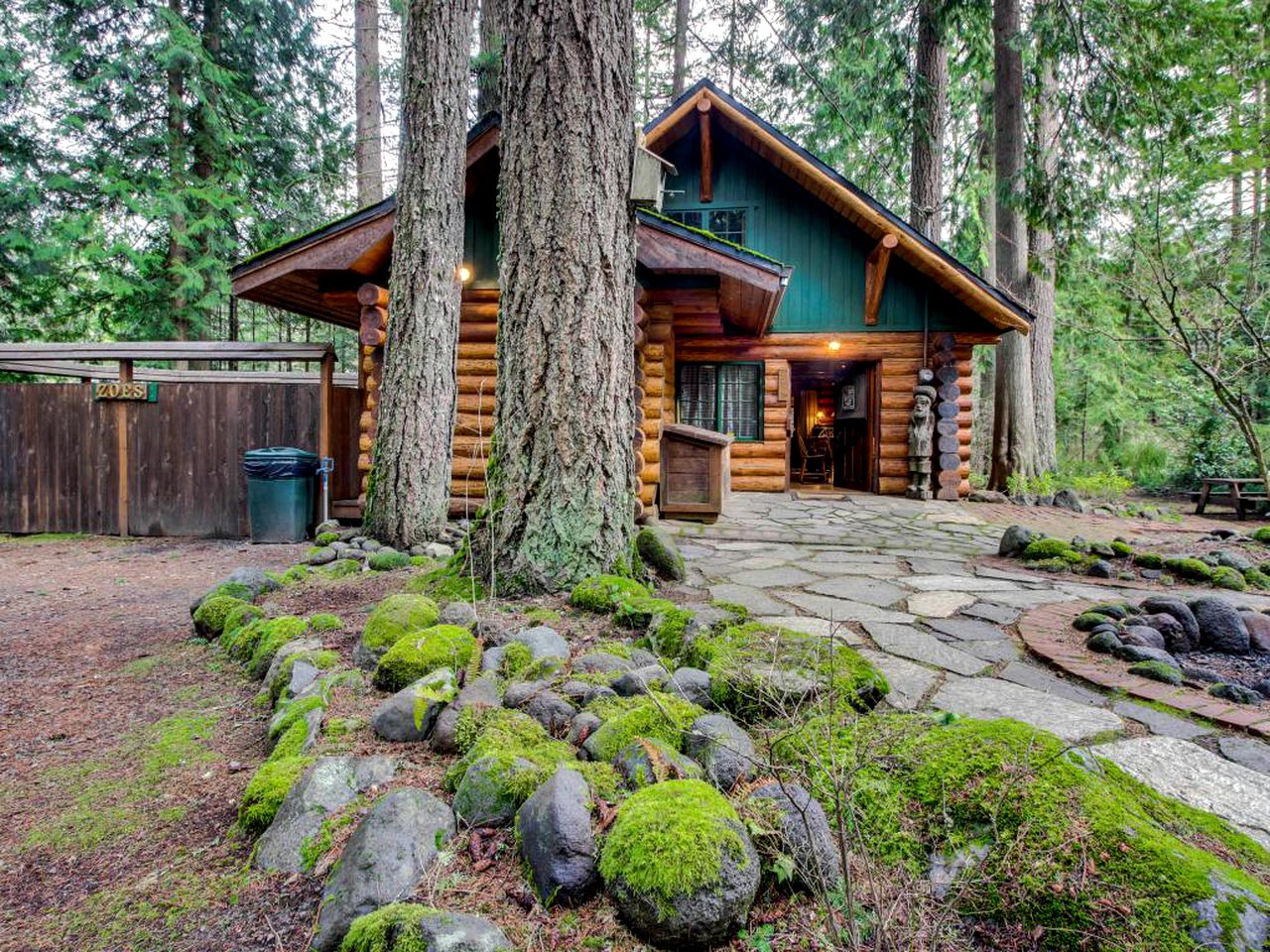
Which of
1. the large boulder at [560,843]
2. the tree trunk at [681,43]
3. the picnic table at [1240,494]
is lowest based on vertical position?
the large boulder at [560,843]

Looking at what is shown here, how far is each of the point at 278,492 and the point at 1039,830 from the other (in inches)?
282

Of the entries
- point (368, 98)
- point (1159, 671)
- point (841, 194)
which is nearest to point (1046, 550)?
point (1159, 671)

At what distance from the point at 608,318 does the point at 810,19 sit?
11.2m

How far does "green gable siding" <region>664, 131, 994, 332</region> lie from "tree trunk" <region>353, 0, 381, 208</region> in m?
5.48

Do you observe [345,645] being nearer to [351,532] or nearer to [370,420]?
[351,532]

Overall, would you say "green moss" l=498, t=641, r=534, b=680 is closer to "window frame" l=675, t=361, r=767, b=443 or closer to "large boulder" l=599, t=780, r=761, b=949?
"large boulder" l=599, t=780, r=761, b=949

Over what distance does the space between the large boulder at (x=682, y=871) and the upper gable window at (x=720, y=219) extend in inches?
437

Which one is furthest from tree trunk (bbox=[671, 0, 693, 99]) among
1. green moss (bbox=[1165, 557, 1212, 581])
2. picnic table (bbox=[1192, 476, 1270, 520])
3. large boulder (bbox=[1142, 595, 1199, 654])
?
large boulder (bbox=[1142, 595, 1199, 654])

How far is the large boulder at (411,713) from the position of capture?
6.17ft

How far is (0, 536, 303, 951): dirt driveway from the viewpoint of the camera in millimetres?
1387

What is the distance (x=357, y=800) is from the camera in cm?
158

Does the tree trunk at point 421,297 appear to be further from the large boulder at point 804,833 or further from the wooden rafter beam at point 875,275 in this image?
the wooden rafter beam at point 875,275

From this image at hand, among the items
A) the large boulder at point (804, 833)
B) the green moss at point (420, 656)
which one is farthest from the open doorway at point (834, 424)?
the large boulder at point (804, 833)

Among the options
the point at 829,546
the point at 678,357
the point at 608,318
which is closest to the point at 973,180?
the point at 678,357
